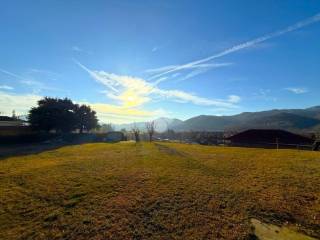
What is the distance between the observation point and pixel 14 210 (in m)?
6.59

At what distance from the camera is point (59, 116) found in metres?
46.6

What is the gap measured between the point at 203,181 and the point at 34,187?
6.80m

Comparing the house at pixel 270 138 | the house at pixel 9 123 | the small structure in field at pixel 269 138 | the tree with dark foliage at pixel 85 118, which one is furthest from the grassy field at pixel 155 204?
the tree with dark foliage at pixel 85 118

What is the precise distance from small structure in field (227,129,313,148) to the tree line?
111 ft

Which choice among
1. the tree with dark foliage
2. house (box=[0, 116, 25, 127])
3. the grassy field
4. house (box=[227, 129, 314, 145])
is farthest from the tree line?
the grassy field

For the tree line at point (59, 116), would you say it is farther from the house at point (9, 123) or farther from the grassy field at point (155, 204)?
the grassy field at point (155, 204)

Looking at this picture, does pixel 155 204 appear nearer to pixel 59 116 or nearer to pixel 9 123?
pixel 59 116

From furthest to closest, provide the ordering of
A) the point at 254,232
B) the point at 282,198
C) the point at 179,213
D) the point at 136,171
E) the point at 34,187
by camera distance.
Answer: the point at 136,171, the point at 34,187, the point at 282,198, the point at 179,213, the point at 254,232

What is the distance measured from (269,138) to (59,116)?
39669 millimetres

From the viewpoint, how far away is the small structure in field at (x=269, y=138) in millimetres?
33531

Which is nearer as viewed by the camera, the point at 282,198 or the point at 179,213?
the point at 179,213

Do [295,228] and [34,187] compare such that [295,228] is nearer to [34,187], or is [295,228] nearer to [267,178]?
[267,178]

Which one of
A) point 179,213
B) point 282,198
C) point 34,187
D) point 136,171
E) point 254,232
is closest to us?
point 254,232

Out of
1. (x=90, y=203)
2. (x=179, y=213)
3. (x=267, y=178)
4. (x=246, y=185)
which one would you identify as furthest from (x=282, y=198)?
(x=90, y=203)
